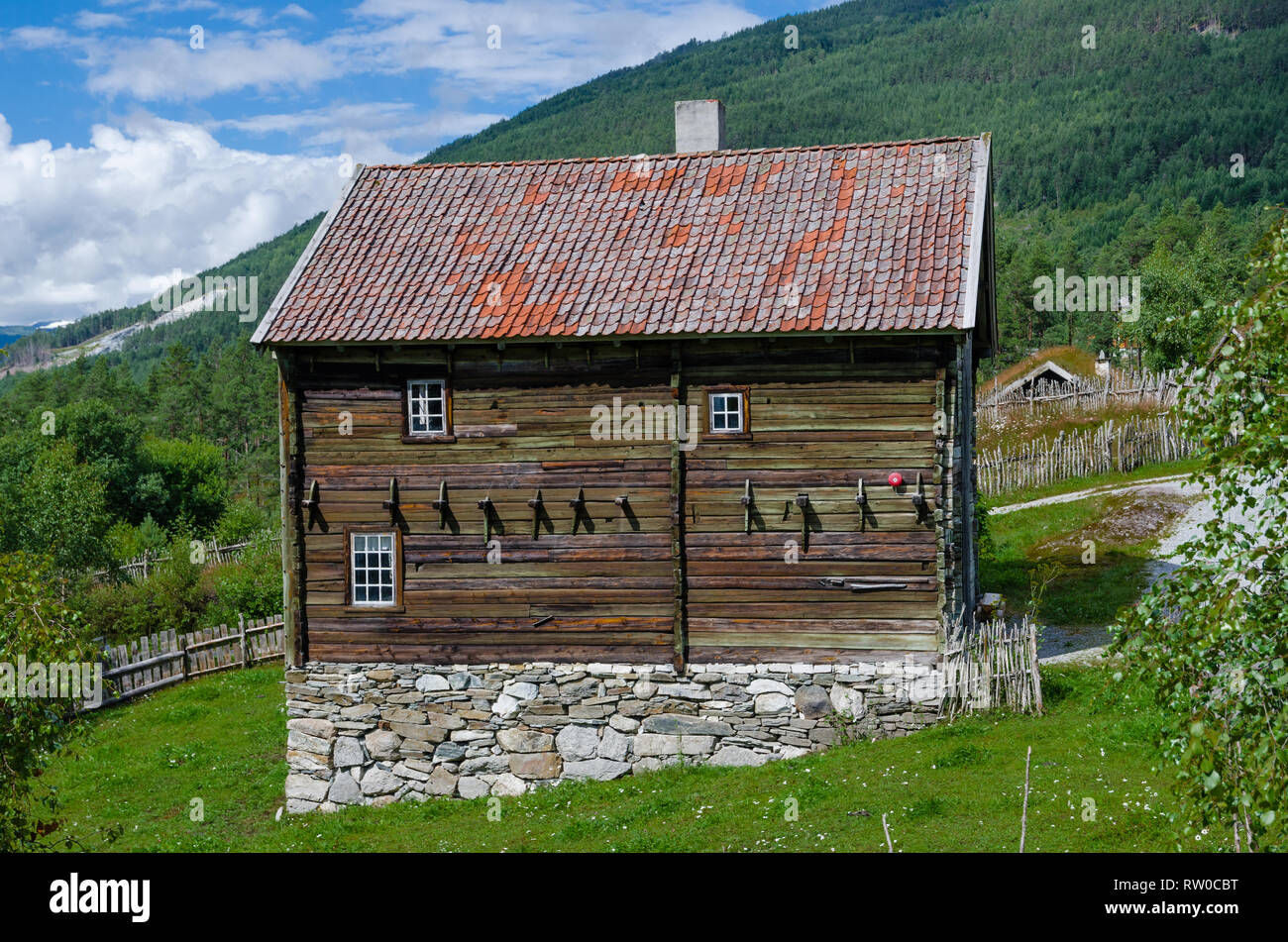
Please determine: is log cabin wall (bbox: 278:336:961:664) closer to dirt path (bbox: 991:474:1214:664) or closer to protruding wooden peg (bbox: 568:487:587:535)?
protruding wooden peg (bbox: 568:487:587:535)

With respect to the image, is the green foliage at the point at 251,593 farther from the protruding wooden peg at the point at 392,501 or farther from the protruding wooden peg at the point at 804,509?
the protruding wooden peg at the point at 804,509

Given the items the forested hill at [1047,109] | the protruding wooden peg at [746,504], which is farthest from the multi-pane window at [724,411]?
the forested hill at [1047,109]

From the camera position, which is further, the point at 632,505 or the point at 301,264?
the point at 301,264

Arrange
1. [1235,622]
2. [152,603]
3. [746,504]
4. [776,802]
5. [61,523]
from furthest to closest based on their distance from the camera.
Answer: [61,523] < [152,603] < [746,504] < [776,802] < [1235,622]

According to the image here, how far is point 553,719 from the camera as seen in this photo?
63.5 feet

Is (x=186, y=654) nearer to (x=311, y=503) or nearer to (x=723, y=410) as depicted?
(x=311, y=503)

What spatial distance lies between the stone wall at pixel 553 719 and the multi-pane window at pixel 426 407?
397 cm

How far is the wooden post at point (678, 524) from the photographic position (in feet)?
61.8

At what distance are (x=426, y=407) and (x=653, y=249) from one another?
4643 millimetres

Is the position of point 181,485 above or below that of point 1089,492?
above

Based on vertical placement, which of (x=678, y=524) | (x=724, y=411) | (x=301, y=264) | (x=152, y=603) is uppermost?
(x=301, y=264)

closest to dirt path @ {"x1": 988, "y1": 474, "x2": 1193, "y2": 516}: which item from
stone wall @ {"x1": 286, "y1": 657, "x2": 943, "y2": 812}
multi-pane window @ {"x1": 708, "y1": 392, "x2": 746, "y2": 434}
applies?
stone wall @ {"x1": 286, "y1": 657, "x2": 943, "y2": 812}

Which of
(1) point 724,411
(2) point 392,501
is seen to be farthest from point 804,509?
(2) point 392,501

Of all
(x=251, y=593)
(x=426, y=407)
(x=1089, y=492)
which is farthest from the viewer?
(x=1089, y=492)
